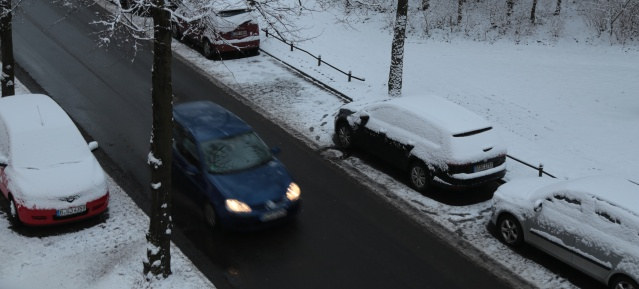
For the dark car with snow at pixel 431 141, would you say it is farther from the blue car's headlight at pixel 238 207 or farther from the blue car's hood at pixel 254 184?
the blue car's headlight at pixel 238 207

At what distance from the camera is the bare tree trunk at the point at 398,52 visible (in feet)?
59.6

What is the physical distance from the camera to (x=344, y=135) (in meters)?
15.8

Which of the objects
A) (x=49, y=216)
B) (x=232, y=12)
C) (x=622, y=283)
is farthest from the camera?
(x=232, y=12)

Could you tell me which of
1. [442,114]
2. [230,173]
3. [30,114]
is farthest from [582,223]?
[30,114]

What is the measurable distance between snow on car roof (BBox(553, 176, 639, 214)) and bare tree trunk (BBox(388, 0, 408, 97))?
26.1 ft

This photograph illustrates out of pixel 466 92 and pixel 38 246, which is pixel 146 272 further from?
pixel 466 92

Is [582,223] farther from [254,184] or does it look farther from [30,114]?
[30,114]

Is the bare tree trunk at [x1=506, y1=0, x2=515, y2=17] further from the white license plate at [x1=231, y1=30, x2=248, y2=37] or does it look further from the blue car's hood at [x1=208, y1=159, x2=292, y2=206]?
the blue car's hood at [x1=208, y1=159, x2=292, y2=206]

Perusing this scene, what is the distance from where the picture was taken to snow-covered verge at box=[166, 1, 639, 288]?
44.9 feet

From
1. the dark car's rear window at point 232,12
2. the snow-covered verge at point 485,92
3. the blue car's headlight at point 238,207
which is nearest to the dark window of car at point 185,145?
the blue car's headlight at point 238,207

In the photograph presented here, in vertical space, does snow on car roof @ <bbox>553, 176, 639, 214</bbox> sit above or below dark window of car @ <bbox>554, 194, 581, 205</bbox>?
above

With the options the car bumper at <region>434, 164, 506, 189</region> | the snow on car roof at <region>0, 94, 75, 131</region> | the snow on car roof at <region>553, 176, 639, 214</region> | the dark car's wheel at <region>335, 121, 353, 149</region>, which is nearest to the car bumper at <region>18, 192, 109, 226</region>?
the snow on car roof at <region>0, 94, 75, 131</region>

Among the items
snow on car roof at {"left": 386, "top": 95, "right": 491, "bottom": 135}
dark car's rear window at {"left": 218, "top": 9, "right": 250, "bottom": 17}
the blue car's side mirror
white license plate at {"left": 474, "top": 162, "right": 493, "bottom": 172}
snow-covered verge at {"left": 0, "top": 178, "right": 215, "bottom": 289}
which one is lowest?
snow-covered verge at {"left": 0, "top": 178, "right": 215, "bottom": 289}

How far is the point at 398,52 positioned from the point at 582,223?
921 cm
